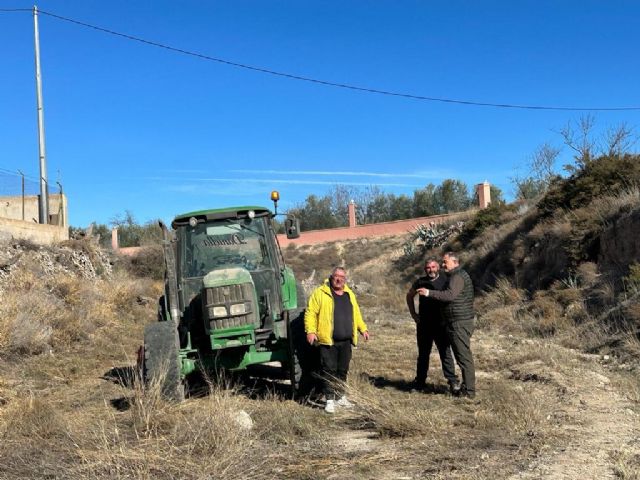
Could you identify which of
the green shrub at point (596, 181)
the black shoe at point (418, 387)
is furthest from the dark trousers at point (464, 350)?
the green shrub at point (596, 181)

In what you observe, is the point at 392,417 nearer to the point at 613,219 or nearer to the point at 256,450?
the point at 256,450

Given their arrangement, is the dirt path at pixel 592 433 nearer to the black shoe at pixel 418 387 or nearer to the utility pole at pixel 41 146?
the black shoe at pixel 418 387

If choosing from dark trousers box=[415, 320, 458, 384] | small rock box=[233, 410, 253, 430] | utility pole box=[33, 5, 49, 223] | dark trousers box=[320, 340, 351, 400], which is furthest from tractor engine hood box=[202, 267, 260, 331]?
utility pole box=[33, 5, 49, 223]

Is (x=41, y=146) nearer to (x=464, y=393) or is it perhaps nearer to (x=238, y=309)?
(x=238, y=309)

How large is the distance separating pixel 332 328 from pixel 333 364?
435 millimetres

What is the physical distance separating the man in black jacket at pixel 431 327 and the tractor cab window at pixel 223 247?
2.13 metres

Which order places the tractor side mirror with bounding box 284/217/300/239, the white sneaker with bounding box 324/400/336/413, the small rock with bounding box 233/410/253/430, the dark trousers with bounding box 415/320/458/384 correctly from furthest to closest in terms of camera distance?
1. the tractor side mirror with bounding box 284/217/300/239
2. the dark trousers with bounding box 415/320/458/384
3. the white sneaker with bounding box 324/400/336/413
4. the small rock with bounding box 233/410/253/430

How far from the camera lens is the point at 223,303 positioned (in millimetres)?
6984

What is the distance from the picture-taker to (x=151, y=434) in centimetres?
548

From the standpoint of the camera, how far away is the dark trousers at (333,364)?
6902mm

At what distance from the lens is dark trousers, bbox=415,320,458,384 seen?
7.45 meters

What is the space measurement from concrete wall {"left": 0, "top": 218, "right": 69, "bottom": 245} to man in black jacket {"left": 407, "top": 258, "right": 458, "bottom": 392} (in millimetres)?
13571

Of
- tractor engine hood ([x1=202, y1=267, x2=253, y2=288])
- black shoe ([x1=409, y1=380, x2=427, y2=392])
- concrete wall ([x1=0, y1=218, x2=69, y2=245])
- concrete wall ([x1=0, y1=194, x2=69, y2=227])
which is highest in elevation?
concrete wall ([x1=0, y1=194, x2=69, y2=227])

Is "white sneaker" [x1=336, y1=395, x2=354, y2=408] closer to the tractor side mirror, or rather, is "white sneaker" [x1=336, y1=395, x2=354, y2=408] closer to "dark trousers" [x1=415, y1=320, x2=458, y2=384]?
"dark trousers" [x1=415, y1=320, x2=458, y2=384]
